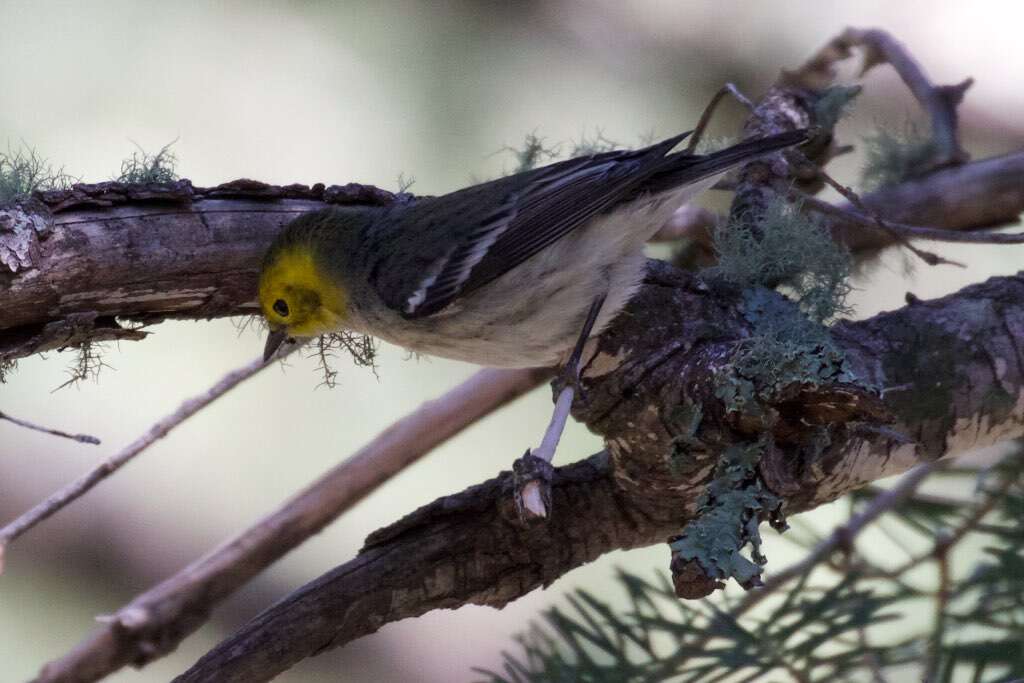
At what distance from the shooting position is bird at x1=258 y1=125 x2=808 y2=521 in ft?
8.00

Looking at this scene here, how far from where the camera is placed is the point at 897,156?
343cm

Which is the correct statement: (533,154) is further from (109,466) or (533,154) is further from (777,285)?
(109,466)

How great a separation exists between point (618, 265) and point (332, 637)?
96cm

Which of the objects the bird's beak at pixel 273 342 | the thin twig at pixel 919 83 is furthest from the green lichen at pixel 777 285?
the bird's beak at pixel 273 342

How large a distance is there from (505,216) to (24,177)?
1020 millimetres

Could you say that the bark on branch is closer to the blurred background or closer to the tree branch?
the tree branch

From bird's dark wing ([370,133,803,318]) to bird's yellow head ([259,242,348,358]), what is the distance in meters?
0.14

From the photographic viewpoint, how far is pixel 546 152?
2938 millimetres

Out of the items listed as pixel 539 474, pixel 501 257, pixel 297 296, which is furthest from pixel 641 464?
pixel 297 296

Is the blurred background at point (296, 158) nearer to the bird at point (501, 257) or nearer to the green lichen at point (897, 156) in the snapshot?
the green lichen at point (897, 156)

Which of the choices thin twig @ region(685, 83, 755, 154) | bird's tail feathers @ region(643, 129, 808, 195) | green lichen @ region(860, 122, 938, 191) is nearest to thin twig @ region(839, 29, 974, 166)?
green lichen @ region(860, 122, 938, 191)

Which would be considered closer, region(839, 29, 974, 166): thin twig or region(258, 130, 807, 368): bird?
region(258, 130, 807, 368): bird

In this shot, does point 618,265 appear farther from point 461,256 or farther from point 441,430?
point 441,430

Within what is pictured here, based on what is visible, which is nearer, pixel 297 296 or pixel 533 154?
pixel 297 296
